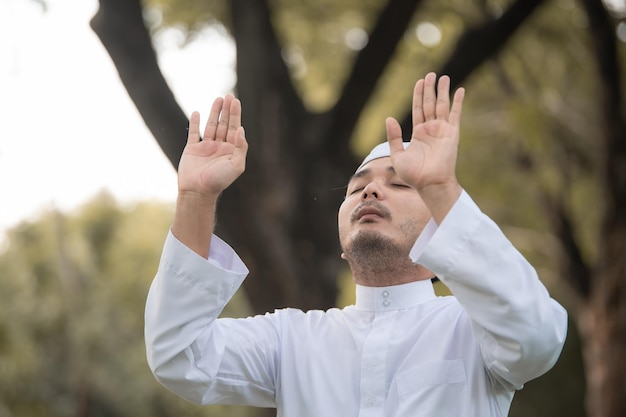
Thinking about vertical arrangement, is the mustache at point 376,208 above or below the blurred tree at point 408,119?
below

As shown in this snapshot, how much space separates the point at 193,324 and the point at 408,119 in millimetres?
3588

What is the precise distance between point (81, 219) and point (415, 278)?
71.8ft

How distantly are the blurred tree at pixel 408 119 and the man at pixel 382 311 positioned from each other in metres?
2.08

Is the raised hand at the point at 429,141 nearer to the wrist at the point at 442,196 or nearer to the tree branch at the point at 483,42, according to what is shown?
the wrist at the point at 442,196

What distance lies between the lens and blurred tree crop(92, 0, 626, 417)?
5.34 m

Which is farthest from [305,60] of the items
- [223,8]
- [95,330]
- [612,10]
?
[95,330]

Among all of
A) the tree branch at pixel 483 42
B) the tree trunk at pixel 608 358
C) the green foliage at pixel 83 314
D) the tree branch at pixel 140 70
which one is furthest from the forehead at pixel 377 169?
the green foliage at pixel 83 314

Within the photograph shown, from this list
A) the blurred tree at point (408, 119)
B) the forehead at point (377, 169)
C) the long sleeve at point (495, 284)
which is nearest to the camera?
the long sleeve at point (495, 284)

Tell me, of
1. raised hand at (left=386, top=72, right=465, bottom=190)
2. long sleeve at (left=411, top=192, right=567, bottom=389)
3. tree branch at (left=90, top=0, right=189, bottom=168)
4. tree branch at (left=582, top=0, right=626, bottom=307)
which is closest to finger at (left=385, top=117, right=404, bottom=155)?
raised hand at (left=386, top=72, right=465, bottom=190)

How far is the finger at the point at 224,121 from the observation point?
2475mm

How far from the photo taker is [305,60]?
10391 millimetres

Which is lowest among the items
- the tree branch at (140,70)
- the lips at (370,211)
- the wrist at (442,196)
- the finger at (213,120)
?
the wrist at (442,196)

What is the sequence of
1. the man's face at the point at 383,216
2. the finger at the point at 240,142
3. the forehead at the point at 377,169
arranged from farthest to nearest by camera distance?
the forehead at the point at 377,169 < the man's face at the point at 383,216 < the finger at the point at 240,142

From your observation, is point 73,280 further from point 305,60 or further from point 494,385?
point 494,385
